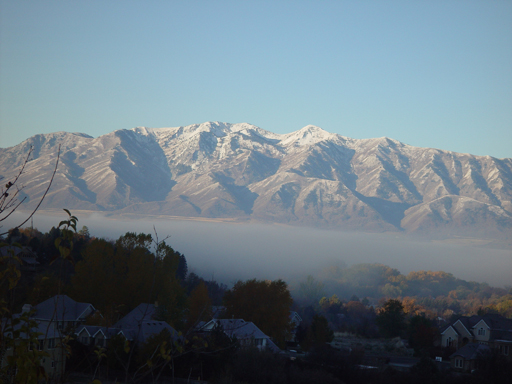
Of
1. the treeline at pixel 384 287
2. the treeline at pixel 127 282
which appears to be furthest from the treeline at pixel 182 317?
the treeline at pixel 384 287

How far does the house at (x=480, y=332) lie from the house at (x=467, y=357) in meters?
7.26

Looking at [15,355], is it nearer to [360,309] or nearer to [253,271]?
[360,309]

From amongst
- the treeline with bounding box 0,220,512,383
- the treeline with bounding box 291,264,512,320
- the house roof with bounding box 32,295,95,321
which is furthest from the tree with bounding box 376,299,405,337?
the treeline with bounding box 291,264,512,320

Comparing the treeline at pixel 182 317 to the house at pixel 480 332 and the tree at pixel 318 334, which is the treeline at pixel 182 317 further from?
the house at pixel 480 332

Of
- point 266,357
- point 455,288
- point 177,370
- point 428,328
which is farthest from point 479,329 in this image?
point 455,288

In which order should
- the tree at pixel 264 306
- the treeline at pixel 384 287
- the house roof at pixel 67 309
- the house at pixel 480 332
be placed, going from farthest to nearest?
the treeline at pixel 384 287 → the tree at pixel 264 306 → the house at pixel 480 332 → the house roof at pixel 67 309

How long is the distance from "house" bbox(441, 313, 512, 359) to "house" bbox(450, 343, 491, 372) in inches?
286

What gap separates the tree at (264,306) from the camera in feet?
163

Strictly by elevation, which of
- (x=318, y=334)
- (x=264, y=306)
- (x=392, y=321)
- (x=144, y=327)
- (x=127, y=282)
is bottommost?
(x=318, y=334)

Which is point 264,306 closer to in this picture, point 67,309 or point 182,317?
point 182,317

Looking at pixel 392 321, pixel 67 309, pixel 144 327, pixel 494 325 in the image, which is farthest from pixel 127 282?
pixel 494 325

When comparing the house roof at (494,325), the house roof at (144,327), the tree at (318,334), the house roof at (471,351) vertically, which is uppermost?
the house roof at (494,325)

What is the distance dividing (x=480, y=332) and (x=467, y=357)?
11.0m

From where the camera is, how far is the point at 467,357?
40.7 m
